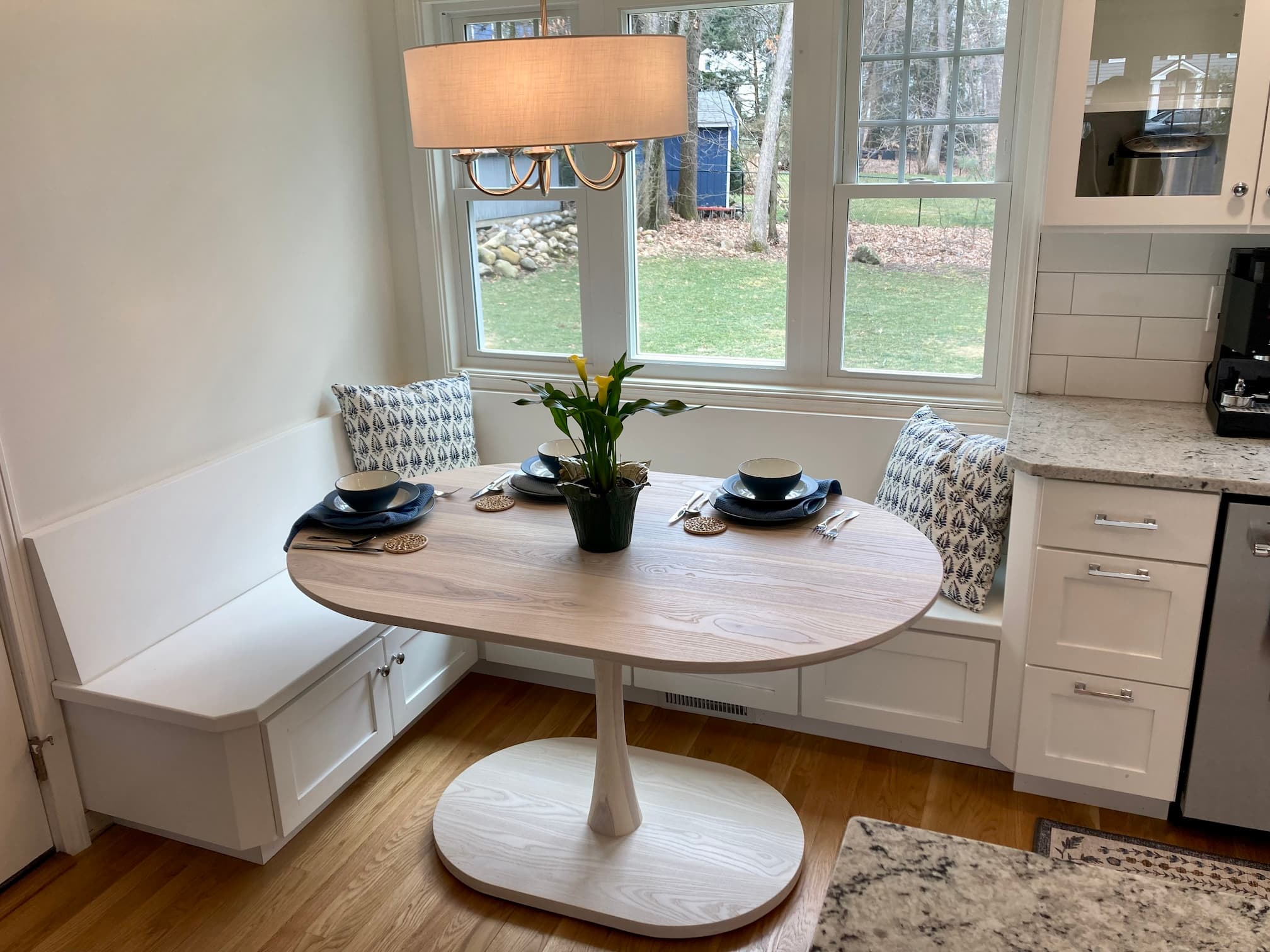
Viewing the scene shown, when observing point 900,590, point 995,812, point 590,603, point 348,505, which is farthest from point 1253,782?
point 348,505

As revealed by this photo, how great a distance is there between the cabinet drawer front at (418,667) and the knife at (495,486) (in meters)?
0.41

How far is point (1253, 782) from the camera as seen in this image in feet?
7.28

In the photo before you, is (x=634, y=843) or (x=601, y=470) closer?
(x=601, y=470)

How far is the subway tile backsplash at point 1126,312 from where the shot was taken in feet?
8.36

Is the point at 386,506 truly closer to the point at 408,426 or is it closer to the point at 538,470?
the point at 538,470

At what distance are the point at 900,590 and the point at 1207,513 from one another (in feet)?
2.63

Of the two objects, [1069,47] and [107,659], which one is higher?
[1069,47]

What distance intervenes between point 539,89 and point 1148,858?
2.09 m

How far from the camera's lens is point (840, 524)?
2119 millimetres

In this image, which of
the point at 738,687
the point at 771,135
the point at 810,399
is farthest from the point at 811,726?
the point at 771,135

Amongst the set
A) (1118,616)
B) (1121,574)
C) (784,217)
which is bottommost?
(1118,616)

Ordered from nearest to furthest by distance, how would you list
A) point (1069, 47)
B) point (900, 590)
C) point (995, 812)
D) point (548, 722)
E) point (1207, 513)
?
point (900, 590), point (1207, 513), point (1069, 47), point (995, 812), point (548, 722)

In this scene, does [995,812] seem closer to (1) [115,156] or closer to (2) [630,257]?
(2) [630,257]

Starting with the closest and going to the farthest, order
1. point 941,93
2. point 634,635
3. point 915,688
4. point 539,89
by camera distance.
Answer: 1. point 539,89
2. point 634,635
3. point 915,688
4. point 941,93
